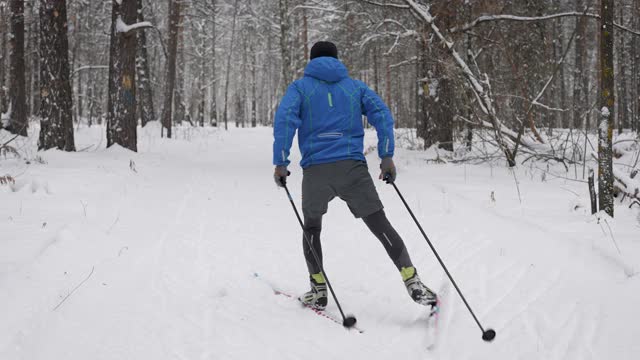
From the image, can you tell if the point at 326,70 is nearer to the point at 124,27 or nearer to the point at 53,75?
the point at 53,75

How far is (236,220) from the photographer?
6.31 m

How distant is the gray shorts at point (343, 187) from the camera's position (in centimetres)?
351

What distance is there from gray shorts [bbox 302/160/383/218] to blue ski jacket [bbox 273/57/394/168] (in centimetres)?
7

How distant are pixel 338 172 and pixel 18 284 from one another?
2.56 metres

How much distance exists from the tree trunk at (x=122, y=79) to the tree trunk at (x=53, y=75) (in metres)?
1.11

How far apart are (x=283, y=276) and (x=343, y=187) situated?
4.30 feet

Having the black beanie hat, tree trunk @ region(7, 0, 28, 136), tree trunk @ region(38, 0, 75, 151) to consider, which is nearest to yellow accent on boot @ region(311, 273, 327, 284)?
the black beanie hat

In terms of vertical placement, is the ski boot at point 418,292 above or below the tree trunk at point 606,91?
below

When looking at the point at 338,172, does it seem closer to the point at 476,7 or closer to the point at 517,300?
the point at 517,300

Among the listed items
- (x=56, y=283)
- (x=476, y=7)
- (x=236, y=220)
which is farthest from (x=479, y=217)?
(x=476, y=7)

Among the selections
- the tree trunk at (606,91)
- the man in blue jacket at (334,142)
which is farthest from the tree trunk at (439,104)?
the man in blue jacket at (334,142)

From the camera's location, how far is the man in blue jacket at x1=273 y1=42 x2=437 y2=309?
11.5 ft

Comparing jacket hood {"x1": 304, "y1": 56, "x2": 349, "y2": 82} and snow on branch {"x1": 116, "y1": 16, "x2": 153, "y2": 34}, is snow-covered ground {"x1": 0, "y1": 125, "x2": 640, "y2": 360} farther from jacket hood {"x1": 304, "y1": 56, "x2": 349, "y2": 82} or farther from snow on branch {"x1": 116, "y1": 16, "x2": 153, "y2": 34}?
snow on branch {"x1": 116, "y1": 16, "x2": 153, "y2": 34}

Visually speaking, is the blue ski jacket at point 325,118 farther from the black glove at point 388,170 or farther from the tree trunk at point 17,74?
the tree trunk at point 17,74
